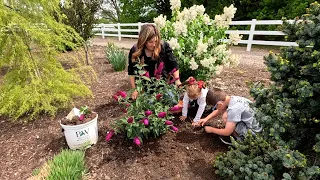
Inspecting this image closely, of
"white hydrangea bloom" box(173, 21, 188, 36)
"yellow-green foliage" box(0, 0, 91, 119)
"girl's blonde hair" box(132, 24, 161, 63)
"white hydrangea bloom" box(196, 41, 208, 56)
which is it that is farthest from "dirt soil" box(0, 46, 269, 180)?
"white hydrangea bloom" box(173, 21, 188, 36)

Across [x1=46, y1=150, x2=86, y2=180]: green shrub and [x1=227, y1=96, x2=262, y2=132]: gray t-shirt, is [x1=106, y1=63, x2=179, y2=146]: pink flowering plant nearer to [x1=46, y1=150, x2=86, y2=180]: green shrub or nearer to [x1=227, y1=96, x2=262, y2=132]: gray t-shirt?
[x1=46, y1=150, x2=86, y2=180]: green shrub

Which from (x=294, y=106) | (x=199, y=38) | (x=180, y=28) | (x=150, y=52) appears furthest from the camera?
(x=199, y=38)

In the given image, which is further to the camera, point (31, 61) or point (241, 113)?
point (31, 61)

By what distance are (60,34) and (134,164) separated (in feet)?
8.01

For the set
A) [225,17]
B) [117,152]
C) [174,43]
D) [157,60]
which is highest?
[225,17]

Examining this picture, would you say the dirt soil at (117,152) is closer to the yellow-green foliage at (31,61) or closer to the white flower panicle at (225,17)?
the yellow-green foliage at (31,61)

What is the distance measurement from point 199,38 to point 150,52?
4.01 feet

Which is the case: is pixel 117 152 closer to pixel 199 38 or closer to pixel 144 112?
pixel 144 112

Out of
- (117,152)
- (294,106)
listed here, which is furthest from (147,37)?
(294,106)

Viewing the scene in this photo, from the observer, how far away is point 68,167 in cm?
199

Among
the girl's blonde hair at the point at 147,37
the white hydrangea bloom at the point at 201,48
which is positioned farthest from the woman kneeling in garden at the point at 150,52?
the white hydrangea bloom at the point at 201,48

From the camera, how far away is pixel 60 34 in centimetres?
346

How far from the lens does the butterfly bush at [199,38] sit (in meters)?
3.44

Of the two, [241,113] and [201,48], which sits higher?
[201,48]
